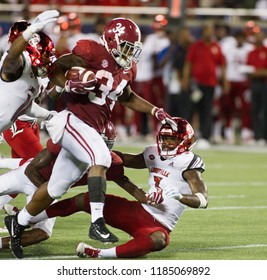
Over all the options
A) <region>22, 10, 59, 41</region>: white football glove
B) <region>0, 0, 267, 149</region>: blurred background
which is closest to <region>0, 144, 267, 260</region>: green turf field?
<region>22, 10, 59, 41</region>: white football glove

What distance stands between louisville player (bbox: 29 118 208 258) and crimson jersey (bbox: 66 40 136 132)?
398 millimetres

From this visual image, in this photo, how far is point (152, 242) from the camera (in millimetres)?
5578

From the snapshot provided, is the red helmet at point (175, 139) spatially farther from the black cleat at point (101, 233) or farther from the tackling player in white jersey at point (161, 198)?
the black cleat at point (101, 233)

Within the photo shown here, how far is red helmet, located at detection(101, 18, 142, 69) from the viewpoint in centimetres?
594

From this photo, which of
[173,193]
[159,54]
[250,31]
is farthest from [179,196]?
[250,31]

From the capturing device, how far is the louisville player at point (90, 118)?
5633 mm

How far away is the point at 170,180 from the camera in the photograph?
5.92m

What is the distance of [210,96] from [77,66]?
8.46m

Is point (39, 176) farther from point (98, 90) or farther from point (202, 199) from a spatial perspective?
point (202, 199)

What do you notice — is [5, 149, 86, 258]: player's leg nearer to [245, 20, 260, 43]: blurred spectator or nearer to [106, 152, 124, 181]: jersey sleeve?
[106, 152, 124, 181]: jersey sleeve

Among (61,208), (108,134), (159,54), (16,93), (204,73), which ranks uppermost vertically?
(16,93)

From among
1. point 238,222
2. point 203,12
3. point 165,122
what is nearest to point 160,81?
point 203,12

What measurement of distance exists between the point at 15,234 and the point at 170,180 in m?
1.04
